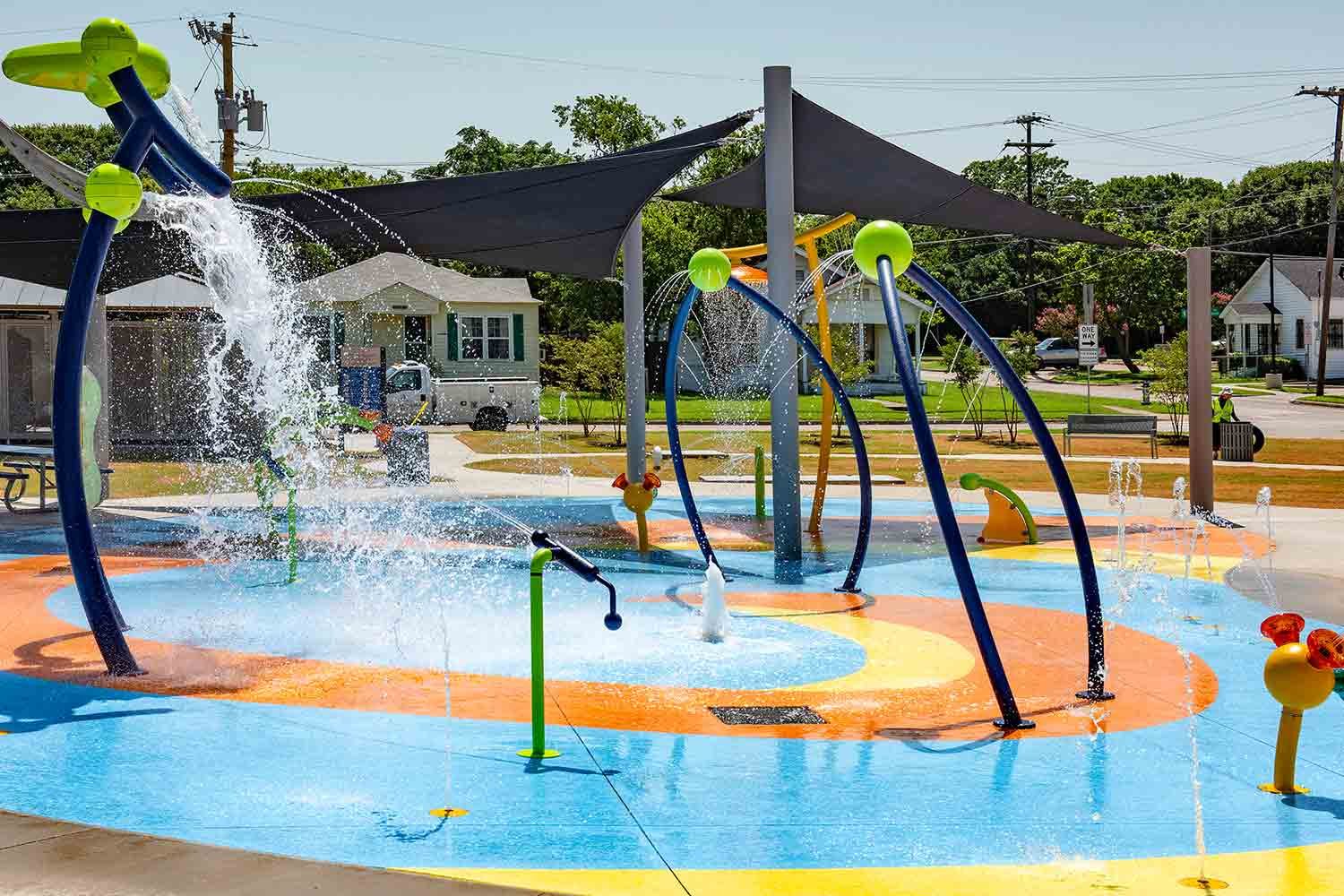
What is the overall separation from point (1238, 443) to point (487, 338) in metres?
20.4

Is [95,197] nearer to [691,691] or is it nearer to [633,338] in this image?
[691,691]

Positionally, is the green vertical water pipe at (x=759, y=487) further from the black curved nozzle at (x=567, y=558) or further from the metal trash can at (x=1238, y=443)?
the metal trash can at (x=1238, y=443)

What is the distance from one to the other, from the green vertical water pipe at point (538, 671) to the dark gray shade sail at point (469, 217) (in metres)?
7.06

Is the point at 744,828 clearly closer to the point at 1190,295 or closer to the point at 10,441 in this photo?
the point at 1190,295

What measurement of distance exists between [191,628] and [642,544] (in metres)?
5.04

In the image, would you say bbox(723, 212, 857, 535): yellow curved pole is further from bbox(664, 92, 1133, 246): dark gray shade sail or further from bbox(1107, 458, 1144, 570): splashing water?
bbox(1107, 458, 1144, 570): splashing water

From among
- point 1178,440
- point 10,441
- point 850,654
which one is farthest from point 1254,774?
point 10,441

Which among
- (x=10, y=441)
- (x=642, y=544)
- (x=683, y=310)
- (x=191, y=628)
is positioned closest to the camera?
(x=191, y=628)

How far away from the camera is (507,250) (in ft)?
56.0

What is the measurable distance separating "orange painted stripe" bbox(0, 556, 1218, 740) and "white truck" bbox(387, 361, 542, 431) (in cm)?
2224

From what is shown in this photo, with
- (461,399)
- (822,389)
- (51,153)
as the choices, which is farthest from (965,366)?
(51,153)

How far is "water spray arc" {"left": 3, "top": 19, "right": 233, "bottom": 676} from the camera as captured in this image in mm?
8047

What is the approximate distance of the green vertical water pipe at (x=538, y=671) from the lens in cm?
650

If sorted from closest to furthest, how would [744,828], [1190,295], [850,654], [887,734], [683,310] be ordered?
[744,828]
[887,734]
[850,654]
[683,310]
[1190,295]
